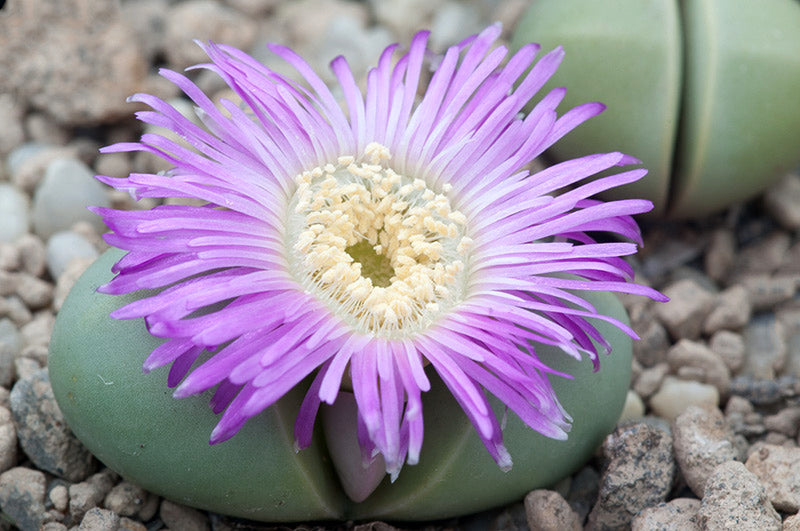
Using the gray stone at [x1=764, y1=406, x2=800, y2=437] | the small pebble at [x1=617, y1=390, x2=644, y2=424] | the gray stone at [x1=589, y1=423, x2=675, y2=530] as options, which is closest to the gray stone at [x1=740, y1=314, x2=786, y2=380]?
the gray stone at [x1=764, y1=406, x2=800, y2=437]

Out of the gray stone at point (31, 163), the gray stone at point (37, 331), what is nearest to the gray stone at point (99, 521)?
the gray stone at point (37, 331)

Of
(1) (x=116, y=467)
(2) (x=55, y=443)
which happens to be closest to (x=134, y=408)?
(1) (x=116, y=467)

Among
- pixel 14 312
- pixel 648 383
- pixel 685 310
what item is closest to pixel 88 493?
pixel 14 312

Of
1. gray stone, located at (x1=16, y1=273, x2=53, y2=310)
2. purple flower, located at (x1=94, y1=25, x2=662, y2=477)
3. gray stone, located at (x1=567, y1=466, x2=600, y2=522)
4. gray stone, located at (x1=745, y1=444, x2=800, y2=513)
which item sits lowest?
gray stone, located at (x1=567, y1=466, x2=600, y2=522)

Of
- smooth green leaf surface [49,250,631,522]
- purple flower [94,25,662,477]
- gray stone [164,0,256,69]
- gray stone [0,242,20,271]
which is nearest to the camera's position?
purple flower [94,25,662,477]

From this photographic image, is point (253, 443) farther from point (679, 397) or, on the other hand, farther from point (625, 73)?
point (625, 73)

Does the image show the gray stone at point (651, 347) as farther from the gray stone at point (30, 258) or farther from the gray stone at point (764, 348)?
the gray stone at point (30, 258)

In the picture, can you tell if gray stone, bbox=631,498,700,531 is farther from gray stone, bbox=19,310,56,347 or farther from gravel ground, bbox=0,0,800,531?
gray stone, bbox=19,310,56,347
